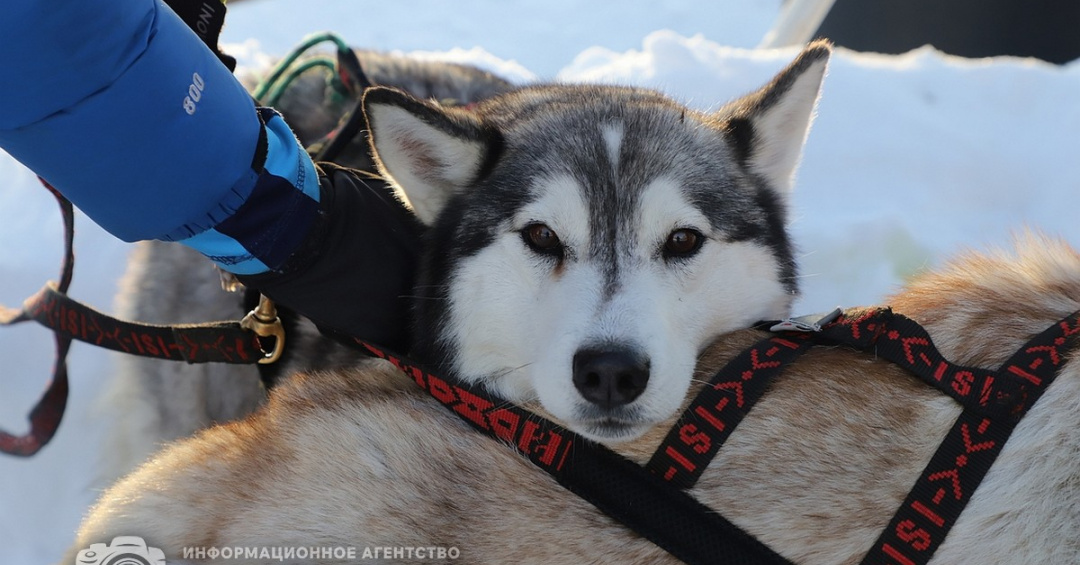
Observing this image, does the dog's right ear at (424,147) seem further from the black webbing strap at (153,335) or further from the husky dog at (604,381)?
the black webbing strap at (153,335)

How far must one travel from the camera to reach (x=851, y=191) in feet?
13.0

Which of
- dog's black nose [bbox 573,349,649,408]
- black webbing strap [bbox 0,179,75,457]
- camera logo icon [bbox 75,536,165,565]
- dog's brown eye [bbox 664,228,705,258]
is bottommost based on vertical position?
black webbing strap [bbox 0,179,75,457]

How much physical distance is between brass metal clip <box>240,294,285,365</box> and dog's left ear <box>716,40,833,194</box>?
127cm

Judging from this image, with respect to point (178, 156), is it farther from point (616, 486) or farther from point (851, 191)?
point (851, 191)

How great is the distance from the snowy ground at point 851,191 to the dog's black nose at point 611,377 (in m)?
1.54

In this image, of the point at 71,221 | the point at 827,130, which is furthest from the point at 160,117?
the point at 827,130

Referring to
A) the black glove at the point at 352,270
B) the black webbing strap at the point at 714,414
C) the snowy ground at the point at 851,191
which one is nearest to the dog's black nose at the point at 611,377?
the black webbing strap at the point at 714,414

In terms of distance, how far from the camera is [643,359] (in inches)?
59.8

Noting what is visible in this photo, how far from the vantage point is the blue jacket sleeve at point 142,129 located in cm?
137

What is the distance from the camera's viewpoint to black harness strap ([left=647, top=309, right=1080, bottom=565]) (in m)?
1.32

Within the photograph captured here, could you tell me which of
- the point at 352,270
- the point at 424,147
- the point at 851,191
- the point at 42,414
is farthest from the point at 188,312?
the point at 851,191

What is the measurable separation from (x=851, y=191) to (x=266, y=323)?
294cm

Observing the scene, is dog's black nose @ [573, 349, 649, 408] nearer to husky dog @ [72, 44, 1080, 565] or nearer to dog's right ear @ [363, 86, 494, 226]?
husky dog @ [72, 44, 1080, 565]

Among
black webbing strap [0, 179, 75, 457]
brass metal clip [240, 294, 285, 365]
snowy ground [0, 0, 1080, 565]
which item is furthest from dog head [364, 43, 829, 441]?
black webbing strap [0, 179, 75, 457]
